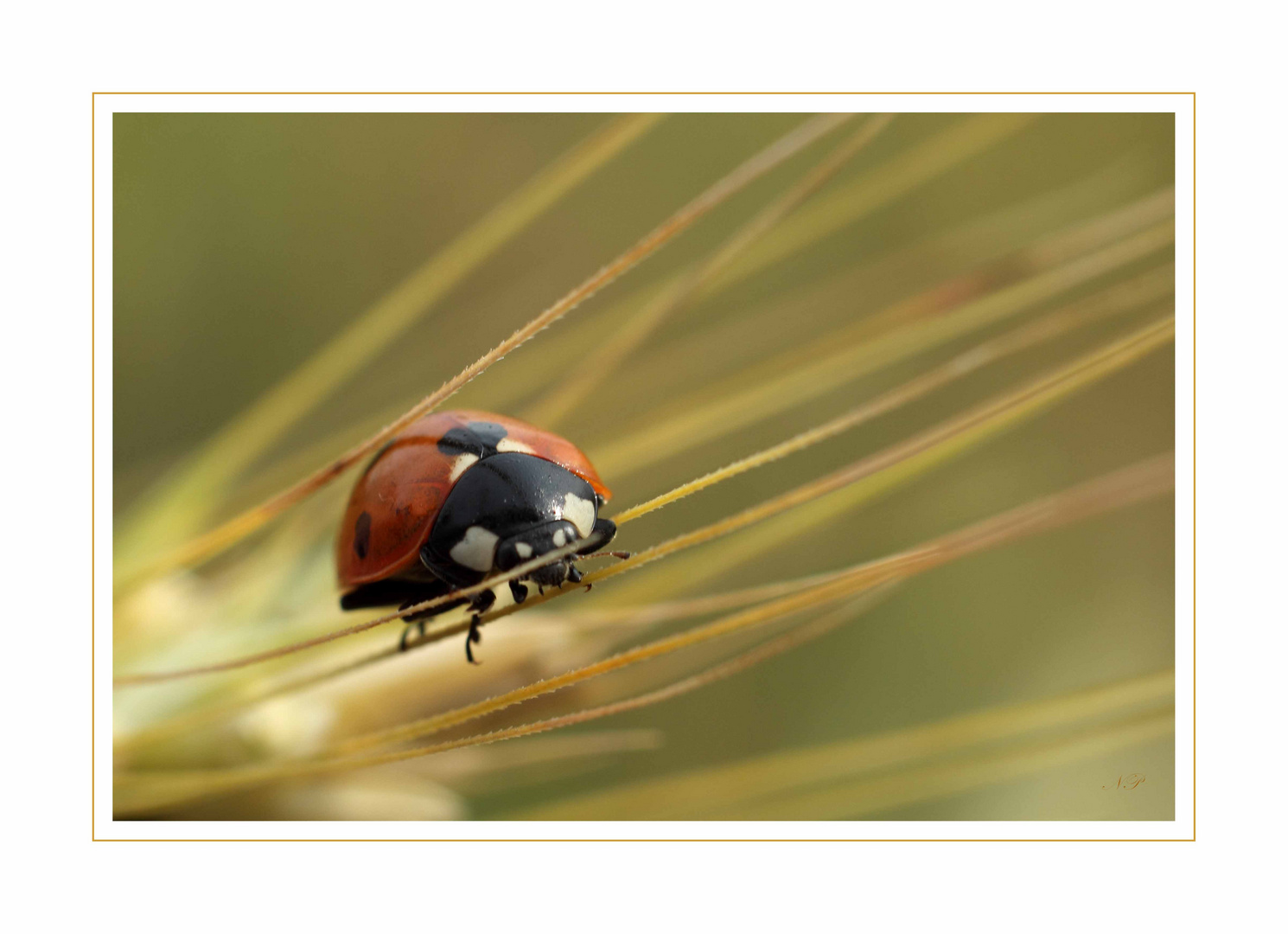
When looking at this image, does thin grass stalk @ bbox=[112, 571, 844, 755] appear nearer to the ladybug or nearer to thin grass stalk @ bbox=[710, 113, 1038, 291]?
the ladybug

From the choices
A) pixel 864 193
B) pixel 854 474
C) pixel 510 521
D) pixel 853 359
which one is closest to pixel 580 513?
pixel 510 521

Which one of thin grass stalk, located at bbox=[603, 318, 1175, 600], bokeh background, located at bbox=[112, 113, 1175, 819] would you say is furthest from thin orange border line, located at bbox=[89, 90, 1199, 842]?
thin grass stalk, located at bbox=[603, 318, 1175, 600]

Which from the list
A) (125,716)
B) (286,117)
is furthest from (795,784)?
(286,117)

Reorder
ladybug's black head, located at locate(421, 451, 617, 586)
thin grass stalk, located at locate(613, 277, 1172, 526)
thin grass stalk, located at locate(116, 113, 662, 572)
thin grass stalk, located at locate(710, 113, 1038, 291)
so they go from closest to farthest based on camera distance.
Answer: thin grass stalk, located at locate(613, 277, 1172, 526), ladybug's black head, located at locate(421, 451, 617, 586), thin grass stalk, located at locate(116, 113, 662, 572), thin grass stalk, located at locate(710, 113, 1038, 291)

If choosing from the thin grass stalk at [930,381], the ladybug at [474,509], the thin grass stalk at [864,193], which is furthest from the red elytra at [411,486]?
the thin grass stalk at [864,193]
